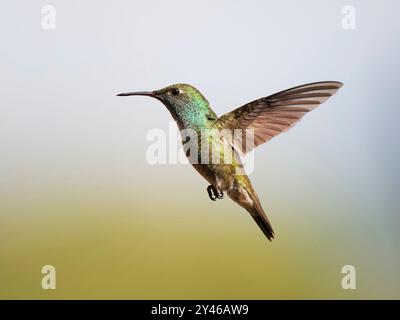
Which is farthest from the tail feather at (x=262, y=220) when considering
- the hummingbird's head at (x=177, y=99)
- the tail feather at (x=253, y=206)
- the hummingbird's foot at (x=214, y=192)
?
the hummingbird's head at (x=177, y=99)

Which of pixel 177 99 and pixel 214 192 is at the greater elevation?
pixel 177 99

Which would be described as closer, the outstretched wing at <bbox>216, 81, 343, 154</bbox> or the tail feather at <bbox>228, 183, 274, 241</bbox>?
the outstretched wing at <bbox>216, 81, 343, 154</bbox>

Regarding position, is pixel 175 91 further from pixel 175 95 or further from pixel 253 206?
pixel 253 206

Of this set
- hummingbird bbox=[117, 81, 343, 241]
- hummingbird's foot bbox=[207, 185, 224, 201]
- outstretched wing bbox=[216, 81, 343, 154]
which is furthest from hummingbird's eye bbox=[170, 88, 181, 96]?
hummingbird's foot bbox=[207, 185, 224, 201]

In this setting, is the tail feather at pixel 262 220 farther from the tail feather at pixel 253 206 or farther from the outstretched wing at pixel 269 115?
the outstretched wing at pixel 269 115

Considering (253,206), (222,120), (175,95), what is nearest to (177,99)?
(175,95)

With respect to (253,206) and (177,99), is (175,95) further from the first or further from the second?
(253,206)

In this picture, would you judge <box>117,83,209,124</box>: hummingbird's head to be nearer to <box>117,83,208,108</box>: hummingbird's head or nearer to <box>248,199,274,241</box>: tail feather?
<box>117,83,208,108</box>: hummingbird's head
